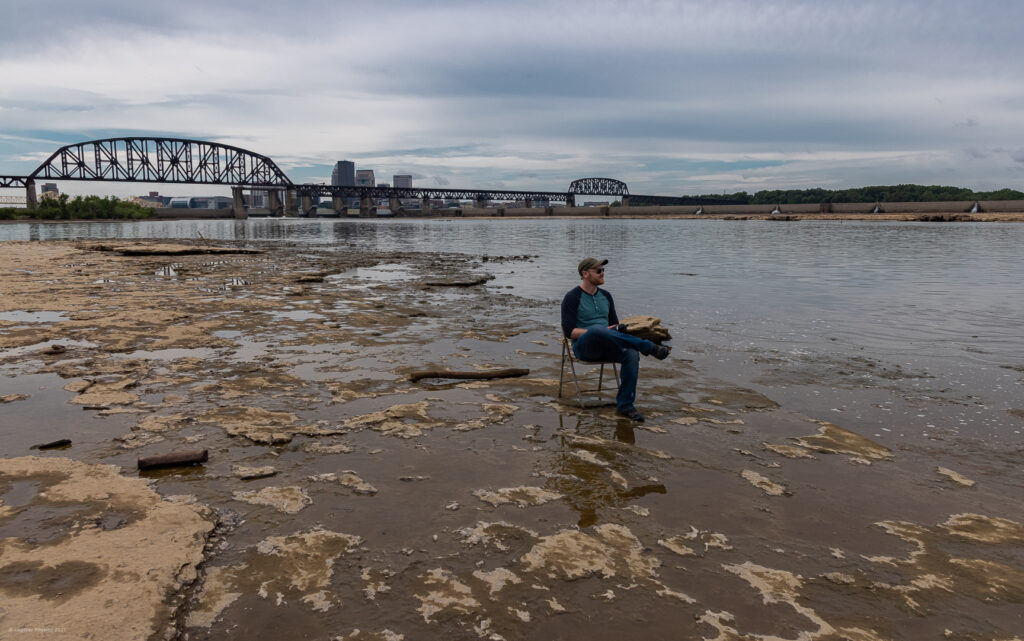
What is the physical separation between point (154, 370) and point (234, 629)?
5806 mm

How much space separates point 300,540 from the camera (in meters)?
3.80

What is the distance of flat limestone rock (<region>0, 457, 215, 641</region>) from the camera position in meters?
2.95

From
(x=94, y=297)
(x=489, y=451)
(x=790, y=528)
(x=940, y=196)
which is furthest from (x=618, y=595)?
(x=940, y=196)

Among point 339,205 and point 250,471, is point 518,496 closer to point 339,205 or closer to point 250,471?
point 250,471

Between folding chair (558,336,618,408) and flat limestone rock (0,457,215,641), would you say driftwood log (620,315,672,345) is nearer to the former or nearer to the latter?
folding chair (558,336,618,408)

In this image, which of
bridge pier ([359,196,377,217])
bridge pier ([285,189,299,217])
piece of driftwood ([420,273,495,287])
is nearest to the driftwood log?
piece of driftwood ([420,273,495,287])

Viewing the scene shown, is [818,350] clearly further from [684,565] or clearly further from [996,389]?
[684,565]

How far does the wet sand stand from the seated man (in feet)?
1.32

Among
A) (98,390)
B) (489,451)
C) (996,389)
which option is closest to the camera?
(489,451)

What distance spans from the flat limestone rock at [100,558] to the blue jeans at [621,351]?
4.03m

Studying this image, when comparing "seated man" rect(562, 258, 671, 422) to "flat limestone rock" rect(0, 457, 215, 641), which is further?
"seated man" rect(562, 258, 671, 422)

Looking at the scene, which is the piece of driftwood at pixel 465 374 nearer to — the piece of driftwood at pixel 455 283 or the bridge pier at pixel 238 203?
the piece of driftwood at pixel 455 283

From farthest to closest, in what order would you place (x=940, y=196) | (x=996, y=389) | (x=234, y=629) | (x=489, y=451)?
(x=940, y=196) < (x=996, y=389) < (x=489, y=451) < (x=234, y=629)

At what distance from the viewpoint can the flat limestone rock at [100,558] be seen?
295 centimetres
